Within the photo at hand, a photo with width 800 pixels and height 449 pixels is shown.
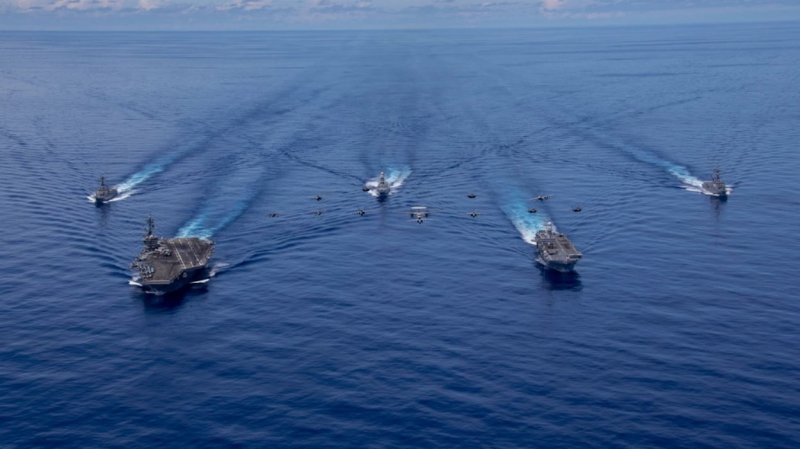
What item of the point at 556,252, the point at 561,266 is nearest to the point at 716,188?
the point at 556,252

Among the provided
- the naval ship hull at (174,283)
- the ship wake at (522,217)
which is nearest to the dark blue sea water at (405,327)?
the ship wake at (522,217)

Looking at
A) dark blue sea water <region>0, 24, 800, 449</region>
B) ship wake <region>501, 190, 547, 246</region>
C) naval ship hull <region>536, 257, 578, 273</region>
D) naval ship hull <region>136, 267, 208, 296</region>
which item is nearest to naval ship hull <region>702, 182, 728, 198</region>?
dark blue sea water <region>0, 24, 800, 449</region>

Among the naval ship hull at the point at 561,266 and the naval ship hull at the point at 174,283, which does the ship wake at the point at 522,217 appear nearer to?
the naval ship hull at the point at 561,266

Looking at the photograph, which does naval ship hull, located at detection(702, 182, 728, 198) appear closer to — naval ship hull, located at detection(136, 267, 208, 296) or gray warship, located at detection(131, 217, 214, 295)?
gray warship, located at detection(131, 217, 214, 295)

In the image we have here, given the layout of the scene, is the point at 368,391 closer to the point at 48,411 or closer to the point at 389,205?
the point at 48,411

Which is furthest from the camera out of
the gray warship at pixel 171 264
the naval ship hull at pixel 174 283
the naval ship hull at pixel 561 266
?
the naval ship hull at pixel 561 266

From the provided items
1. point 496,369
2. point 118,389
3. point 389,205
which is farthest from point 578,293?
point 118,389
